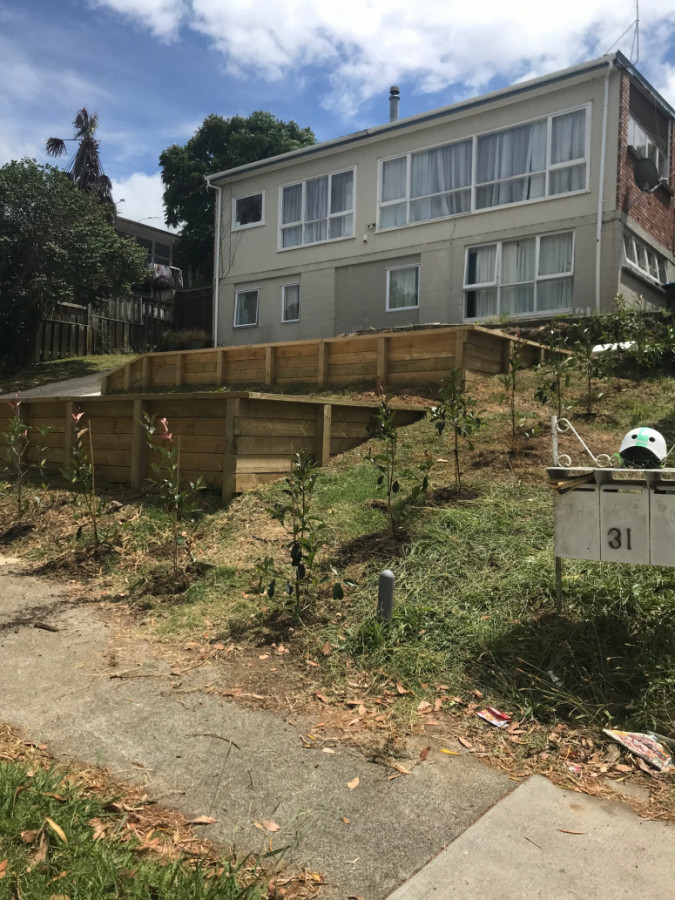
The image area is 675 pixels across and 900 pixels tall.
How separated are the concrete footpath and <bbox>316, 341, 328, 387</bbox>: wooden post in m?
7.28

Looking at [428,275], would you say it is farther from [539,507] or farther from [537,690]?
[537,690]

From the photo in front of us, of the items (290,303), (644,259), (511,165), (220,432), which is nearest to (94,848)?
(220,432)

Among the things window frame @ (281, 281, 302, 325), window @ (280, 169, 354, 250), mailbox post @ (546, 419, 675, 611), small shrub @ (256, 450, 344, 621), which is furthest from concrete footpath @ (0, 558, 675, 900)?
window @ (280, 169, 354, 250)

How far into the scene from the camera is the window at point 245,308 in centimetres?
2067

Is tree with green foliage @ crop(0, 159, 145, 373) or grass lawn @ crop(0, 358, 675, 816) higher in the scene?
tree with green foliage @ crop(0, 159, 145, 373)

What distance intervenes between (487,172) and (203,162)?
1985 cm

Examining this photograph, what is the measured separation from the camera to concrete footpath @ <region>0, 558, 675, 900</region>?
2.34 meters

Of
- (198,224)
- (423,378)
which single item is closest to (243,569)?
(423,378)

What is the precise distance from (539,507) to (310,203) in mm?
16005

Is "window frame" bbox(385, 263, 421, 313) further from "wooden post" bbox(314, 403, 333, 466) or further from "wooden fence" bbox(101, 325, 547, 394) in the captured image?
"wooden post" bbox(314, 403, 333, 466)

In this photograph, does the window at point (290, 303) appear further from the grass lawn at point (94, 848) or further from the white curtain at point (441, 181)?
the grass lawn at point (94, 848)

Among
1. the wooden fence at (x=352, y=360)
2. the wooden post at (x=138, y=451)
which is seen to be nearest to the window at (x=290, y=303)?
the wooden fence at (x=352, y=360)

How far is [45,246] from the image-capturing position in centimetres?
1997

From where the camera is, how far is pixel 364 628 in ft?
13.9
